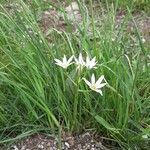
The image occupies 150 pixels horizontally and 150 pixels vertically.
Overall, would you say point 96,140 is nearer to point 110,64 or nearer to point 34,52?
point 110,64

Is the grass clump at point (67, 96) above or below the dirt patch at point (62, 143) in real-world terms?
above

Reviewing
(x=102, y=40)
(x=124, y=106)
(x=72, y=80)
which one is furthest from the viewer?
(x=102, y=40)

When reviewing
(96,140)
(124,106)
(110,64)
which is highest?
(110,64)

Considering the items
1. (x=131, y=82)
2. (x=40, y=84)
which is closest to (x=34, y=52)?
(x=40, y=84)

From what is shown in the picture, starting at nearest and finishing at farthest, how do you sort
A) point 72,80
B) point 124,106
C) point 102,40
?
point 72,80 < point 124,106 < point 102,40

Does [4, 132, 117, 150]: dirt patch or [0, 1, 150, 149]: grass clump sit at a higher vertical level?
[0, 1, 150, 149]: grass clump

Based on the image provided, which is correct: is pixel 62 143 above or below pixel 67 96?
below

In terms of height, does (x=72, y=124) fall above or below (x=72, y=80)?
below

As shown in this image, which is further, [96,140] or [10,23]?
[10,23]
